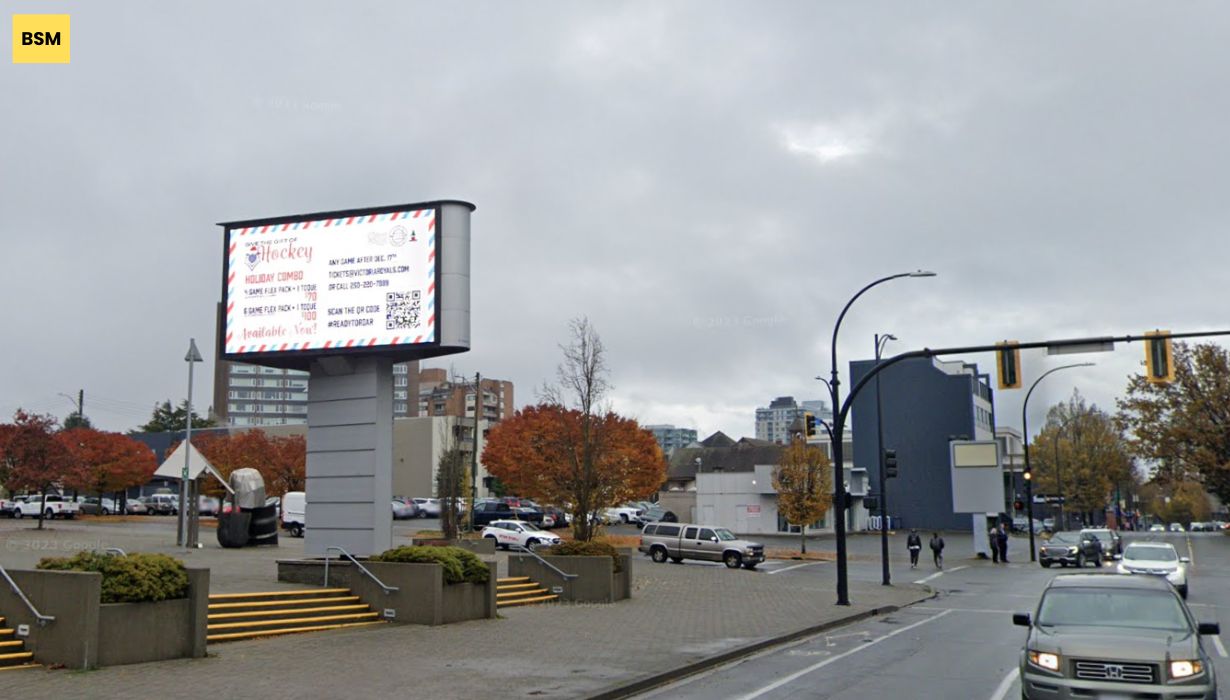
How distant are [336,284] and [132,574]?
385 inches

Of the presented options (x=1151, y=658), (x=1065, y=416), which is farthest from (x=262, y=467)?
(x=1065, y=416)

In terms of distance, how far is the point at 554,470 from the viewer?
185ft

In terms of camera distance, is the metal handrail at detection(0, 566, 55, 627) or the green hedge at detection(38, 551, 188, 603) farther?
the green hedge at detection(38, 551, 188, 603)

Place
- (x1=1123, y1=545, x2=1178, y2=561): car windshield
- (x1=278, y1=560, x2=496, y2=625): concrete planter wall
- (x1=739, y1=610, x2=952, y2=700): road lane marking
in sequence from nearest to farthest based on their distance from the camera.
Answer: (x1=739, y1=610, x2=952, y2=700): road lane marking < (x1=278, y1=560, x2=496, y2=625): concrete planter wall < (x1=1123, y1=545, x2=1178, y2=561): car windshield

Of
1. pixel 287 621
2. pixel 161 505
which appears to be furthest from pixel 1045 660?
pixel 161 505

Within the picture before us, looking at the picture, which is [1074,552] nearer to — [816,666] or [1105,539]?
[1105,539]

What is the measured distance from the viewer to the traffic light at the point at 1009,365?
22334mm

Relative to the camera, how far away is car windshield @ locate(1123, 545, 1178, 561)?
29.4 m

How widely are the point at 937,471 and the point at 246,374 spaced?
150 metres

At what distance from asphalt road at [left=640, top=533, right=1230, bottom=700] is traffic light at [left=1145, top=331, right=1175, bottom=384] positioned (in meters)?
5.19

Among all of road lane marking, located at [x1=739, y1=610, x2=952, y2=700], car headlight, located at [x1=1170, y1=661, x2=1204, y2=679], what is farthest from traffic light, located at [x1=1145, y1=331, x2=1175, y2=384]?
car headlight, located at [x1=1170, y1=661, x2=1204, y2=679]

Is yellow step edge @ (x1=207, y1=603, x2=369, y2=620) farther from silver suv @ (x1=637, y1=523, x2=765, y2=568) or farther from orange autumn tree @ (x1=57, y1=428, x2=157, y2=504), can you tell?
orange autumn tree @ (x1=57, y1=428, x2=157, y2=504)

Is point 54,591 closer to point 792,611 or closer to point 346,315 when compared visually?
point 346,315

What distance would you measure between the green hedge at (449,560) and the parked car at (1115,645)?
1185cm
